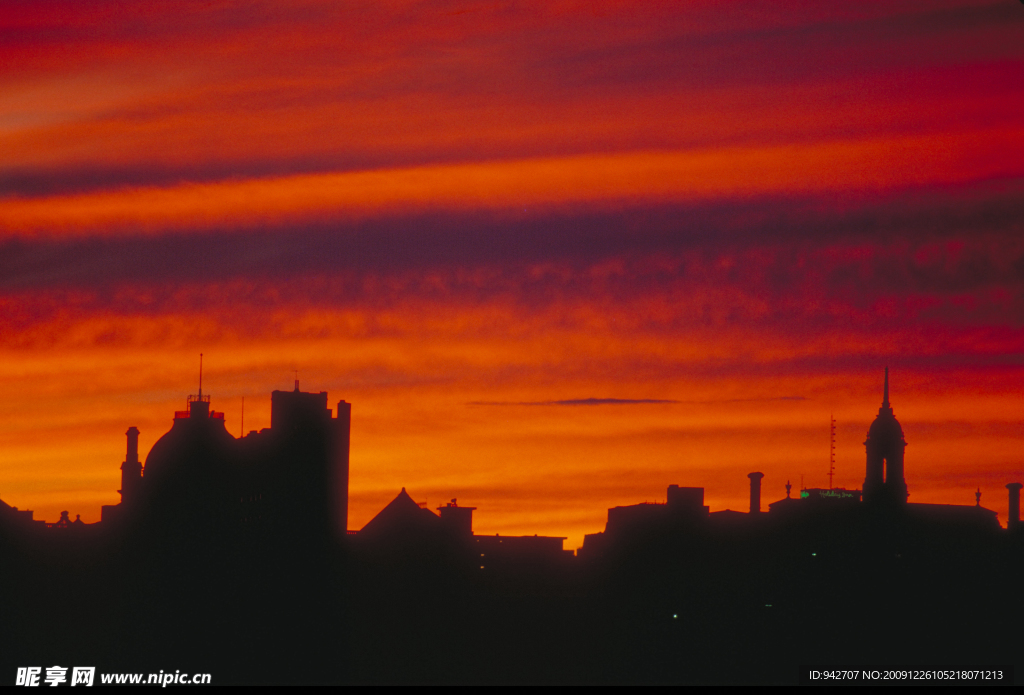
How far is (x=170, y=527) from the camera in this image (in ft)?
365

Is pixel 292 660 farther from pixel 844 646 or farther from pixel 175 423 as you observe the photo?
pixel 844 646

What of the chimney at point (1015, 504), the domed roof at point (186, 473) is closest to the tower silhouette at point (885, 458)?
the chimney at point (1015, 504)

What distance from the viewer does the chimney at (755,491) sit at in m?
132

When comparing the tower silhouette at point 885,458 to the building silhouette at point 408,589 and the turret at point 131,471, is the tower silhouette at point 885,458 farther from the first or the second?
the turret at point 131,471

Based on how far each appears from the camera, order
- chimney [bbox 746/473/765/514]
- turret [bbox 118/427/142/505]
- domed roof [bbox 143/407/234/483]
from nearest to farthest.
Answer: domed roof [bbox 143/407/234/483]
turret [bbox 118/427/142/505]
chimney [bbox 746/473/765/514]

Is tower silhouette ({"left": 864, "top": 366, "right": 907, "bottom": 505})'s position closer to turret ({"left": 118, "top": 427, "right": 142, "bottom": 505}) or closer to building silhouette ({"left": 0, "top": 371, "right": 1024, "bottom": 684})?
building silhouette ({"left": 0, "top": 371, "right": 1024, "bottom": 684})

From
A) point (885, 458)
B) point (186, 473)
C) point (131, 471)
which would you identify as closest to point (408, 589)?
point (186, 473)

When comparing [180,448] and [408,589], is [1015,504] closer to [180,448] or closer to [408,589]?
[408,589]

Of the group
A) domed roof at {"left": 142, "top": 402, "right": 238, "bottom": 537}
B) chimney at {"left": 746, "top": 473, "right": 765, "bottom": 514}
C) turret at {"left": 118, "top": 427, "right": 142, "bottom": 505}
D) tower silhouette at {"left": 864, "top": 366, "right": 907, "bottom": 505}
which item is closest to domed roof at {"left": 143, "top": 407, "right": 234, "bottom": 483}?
domed roof at {"left": 142, "top": 402, "right": 238, "bottom": 537}

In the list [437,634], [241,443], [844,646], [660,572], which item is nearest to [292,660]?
[437,634]

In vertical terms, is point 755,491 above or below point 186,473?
above

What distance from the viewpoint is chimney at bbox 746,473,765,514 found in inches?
5197

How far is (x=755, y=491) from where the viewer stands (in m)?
133

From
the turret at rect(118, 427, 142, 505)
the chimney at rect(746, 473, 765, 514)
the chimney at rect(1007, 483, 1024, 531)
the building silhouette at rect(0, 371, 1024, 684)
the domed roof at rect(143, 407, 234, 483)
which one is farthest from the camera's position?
the chimney at rect(1007, 483, 1024, 531)
